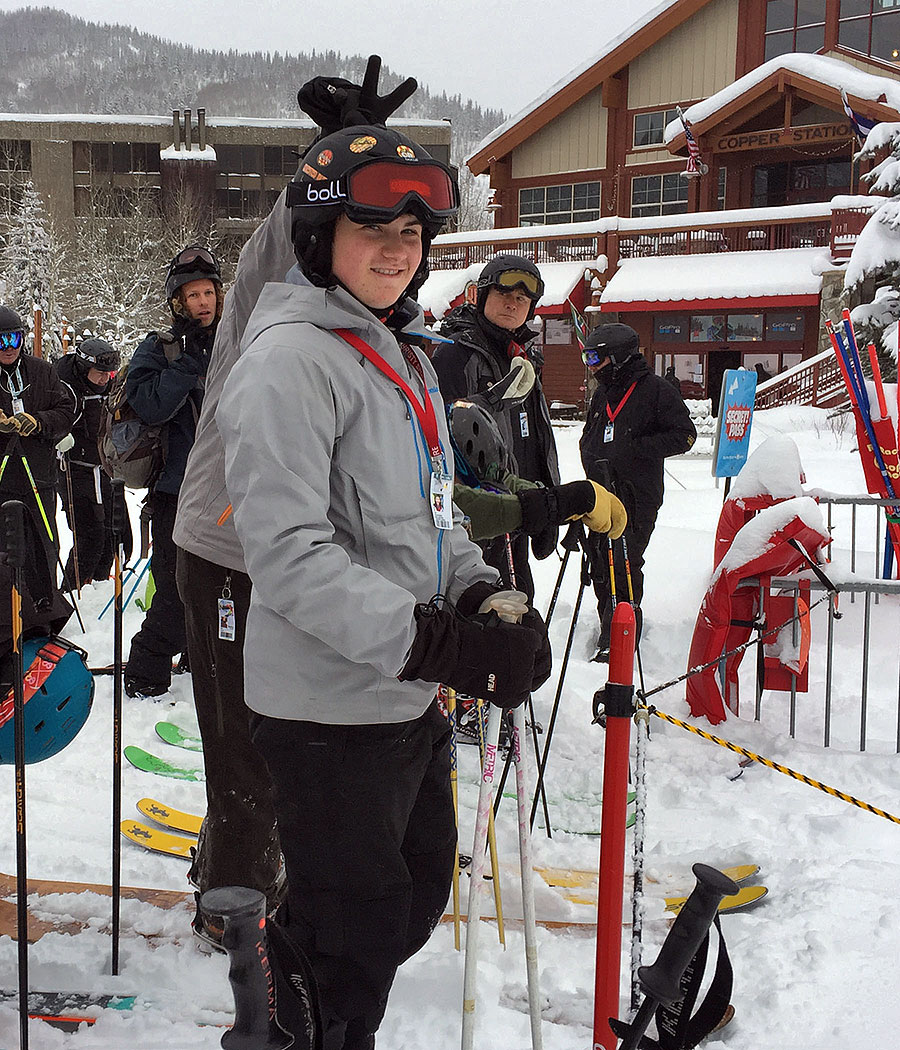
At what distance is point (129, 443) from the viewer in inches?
177

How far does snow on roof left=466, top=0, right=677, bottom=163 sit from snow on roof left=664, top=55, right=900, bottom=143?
10.6 feet

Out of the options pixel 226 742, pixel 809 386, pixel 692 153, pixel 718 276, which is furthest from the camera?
pixel 692 153

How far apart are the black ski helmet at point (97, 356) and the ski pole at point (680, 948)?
6.63m

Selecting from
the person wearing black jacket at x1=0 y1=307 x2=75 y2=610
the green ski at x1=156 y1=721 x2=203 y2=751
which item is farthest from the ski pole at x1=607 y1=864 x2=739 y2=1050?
the person wearing black jacket at x1=0 y1=307 x2=75 y2=610

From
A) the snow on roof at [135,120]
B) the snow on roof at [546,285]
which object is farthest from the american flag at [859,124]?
the snow on roof at [135,120]

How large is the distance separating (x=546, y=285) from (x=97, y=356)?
1810cm

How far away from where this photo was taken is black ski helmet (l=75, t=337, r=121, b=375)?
7.42 metres

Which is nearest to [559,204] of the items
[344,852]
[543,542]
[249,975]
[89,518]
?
[89,518]

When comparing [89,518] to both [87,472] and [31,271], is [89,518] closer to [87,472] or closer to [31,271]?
[87,472]

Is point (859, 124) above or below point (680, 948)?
above

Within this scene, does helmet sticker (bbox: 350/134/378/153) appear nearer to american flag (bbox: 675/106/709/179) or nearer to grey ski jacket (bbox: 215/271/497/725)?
grey ski jacket (bbox: 215/271/497/725)

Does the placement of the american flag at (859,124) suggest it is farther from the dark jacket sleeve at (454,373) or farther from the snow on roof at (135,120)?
the snow on roof at (135,120)

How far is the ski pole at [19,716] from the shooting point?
2.17 m

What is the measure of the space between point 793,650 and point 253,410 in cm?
395
